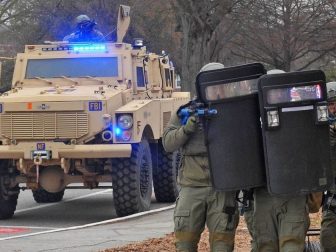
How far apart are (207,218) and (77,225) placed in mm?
5417

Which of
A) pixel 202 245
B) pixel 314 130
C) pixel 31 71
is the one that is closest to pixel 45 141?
pixel 31 71

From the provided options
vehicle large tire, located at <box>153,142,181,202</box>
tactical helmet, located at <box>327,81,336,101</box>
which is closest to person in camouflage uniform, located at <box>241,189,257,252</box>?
tactical helmet, located at <box>327,81,336,101</box>

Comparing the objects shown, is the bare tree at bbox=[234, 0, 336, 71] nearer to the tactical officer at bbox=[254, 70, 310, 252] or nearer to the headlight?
the headlight

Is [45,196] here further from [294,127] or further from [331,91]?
[294,127]

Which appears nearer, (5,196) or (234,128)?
(234,128)

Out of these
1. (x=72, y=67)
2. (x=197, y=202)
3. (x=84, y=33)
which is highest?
(x=84, y=33)

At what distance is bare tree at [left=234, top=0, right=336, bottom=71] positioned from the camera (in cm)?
2991

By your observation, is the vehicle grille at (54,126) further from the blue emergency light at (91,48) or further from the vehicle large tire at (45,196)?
the vehicle large tire at (45,196)

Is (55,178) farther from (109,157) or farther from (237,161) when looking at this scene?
(237,161)

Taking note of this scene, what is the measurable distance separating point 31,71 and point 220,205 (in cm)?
712

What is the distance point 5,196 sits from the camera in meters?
11.4

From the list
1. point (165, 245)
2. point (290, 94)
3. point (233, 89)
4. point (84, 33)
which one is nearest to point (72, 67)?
point (84, 33)

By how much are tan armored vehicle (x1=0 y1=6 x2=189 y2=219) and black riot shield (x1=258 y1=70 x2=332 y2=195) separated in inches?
221

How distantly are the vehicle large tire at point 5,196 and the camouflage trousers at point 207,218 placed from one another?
5.91 meters
